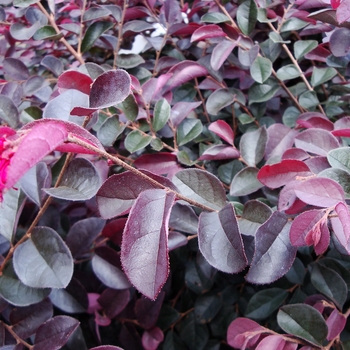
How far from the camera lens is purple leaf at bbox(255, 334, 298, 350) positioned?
51 cm

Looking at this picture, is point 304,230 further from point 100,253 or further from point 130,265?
point 100,253

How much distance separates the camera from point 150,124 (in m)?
0.69

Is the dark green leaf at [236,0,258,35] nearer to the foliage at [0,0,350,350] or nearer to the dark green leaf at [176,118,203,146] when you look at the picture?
the foliage at [0,0,350,350]

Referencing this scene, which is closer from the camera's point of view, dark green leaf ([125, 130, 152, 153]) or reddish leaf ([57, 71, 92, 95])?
reddish leaf ([57, 71, 92, 95])

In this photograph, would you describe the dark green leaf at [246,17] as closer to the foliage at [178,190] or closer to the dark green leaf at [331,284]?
the foliage at [178,190]

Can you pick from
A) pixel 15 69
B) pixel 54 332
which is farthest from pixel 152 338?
pixel 15 69

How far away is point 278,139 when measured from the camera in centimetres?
71

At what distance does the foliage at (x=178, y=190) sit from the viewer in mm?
444

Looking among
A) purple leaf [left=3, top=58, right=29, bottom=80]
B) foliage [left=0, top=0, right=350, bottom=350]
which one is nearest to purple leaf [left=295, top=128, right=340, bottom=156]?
foliage [left=0, top=0, right=350, bottom=350]

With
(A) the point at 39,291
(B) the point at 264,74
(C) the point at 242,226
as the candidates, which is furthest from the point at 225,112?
(A) the point at 39,291

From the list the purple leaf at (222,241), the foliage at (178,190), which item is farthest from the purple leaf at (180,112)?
the purple leaf at (222,241)

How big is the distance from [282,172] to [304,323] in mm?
228

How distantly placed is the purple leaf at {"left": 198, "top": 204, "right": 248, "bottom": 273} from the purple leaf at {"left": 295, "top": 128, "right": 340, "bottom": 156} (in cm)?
21

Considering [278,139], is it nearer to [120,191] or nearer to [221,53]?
[221,53]
